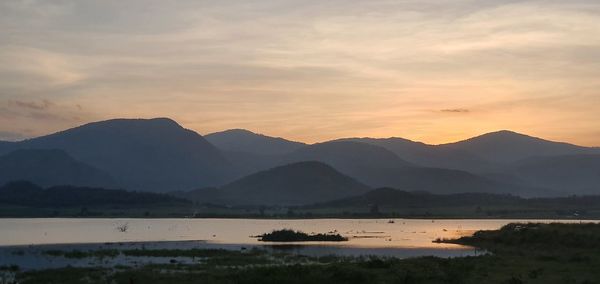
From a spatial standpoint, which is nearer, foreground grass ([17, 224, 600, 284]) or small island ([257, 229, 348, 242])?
foreground grass ([17, 224, 600, 284])

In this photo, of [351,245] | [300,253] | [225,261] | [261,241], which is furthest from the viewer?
[261,241]

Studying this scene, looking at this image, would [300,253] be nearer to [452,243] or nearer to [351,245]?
→ [351,245]

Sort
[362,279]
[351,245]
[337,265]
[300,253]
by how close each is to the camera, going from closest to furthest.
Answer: [362,279] < [337,265] < [300,253] < [351,245]

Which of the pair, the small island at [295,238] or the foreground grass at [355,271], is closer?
the foreground grass at [355,271]

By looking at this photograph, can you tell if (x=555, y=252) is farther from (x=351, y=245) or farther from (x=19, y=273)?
(x=19, y=273)

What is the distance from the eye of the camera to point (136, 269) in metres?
55.1

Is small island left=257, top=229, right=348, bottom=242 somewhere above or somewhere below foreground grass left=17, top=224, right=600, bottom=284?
above

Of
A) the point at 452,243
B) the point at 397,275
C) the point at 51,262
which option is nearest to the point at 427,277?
the point at 397,275

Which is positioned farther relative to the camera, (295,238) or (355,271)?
(295,238)

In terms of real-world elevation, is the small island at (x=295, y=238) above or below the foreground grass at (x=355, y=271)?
above

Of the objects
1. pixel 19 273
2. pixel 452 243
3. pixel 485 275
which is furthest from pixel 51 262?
pixel 452 243

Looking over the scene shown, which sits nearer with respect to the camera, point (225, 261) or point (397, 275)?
point (397, 275)

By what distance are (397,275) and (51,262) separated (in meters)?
32.4

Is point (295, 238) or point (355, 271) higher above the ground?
point (295, 238)
